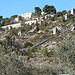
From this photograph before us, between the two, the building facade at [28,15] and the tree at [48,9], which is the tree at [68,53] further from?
the building facade at [28,15]

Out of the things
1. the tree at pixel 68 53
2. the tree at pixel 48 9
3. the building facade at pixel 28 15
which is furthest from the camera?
the building facade at pixel 28 15

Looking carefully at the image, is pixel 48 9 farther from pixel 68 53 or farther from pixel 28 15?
pixel 68 53

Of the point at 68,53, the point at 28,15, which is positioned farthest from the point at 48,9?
the point at 68,53

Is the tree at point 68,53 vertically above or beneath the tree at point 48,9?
beneath

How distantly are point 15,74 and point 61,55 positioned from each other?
14.0ft

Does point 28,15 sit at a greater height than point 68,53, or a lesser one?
greater

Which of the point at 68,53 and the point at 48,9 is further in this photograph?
the point at 48,9

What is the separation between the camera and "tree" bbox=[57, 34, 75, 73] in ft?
48.0

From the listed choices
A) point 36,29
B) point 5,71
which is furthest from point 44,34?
point 5,71

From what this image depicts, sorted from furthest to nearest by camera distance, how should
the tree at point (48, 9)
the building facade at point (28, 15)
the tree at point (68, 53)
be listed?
the building facade at point (28, 15) → the tree at point (48, 9) → the tree at point (68, 53)

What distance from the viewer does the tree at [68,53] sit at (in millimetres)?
14641

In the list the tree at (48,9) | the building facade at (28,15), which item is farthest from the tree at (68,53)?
the building facade at (28,15)

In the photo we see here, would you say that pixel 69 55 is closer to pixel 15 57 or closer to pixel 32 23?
pixel 15 57

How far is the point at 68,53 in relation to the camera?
48.2ft
